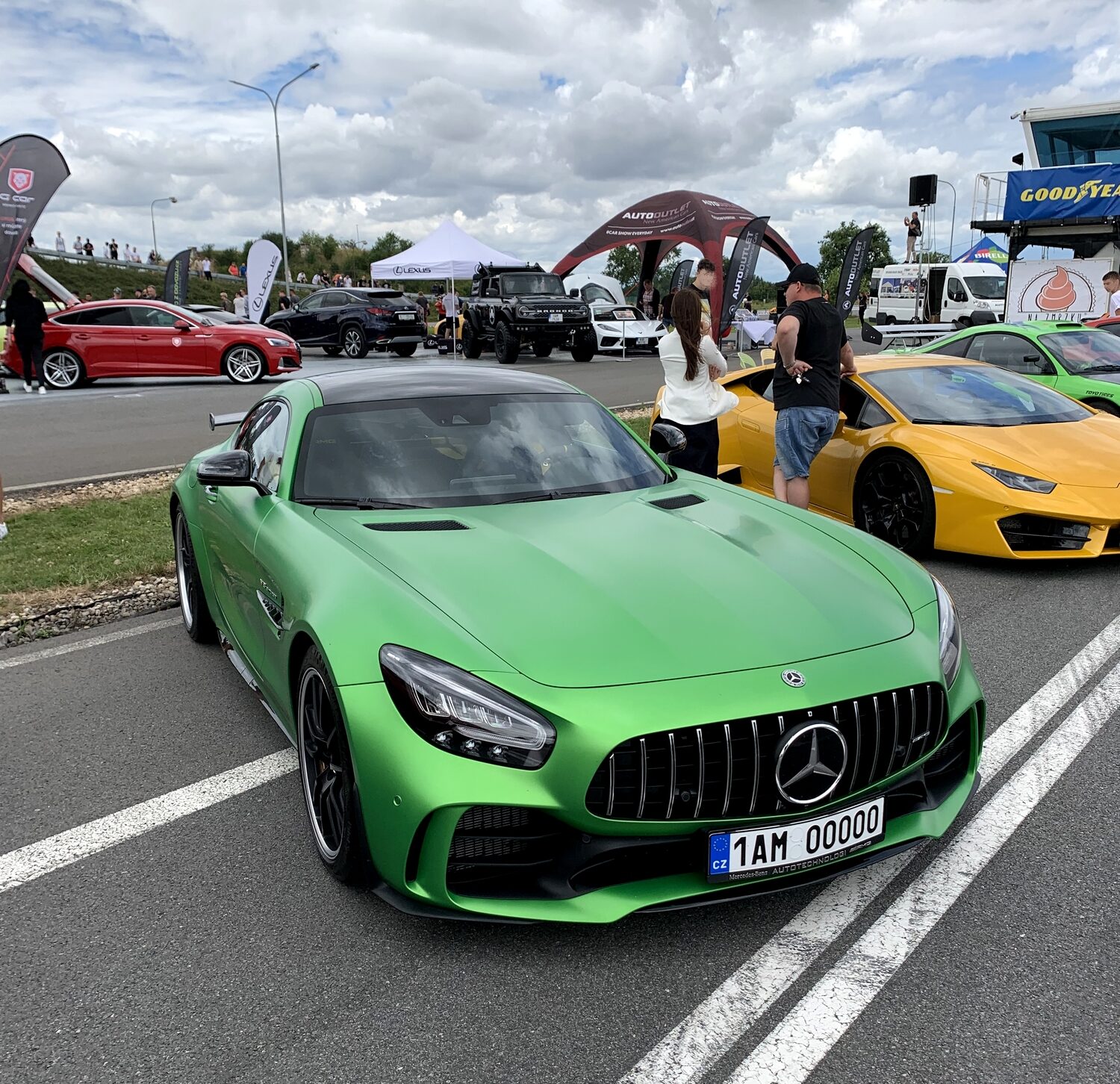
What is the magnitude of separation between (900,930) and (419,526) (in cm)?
188

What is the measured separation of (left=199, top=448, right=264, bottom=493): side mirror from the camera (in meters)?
3.76

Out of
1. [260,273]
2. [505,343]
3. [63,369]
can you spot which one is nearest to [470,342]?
[505,343]

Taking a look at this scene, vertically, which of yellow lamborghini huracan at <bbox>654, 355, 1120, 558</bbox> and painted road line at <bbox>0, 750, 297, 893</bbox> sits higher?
yellow lamborghini huracan at <bbox>654, 355, 1120, 558</bbox>

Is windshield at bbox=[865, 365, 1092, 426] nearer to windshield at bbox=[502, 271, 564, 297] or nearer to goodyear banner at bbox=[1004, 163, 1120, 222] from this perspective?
windshield at bbox=[502, 271, 564, 297]

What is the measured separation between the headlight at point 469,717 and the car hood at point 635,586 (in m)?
0.10

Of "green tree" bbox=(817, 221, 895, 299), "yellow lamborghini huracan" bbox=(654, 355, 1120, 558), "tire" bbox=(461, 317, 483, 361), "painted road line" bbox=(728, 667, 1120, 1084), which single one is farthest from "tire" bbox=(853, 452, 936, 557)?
"green tree" bbox=(817, 221, 895, 299)

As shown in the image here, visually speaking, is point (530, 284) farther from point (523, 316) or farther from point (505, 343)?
point (505, 343)

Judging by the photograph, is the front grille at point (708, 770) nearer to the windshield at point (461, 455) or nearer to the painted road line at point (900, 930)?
the painted road line at point (900, 930)

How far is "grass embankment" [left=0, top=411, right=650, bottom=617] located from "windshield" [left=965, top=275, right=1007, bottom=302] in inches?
1080

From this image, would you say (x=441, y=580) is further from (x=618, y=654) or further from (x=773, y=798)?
(x=773, y=798)

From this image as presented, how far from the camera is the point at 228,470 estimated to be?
3818mm

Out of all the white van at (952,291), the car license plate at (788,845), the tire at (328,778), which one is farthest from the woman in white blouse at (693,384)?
the white van at (952,291)

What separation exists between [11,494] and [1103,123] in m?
33.7

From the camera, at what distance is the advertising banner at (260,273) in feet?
91.1
